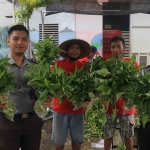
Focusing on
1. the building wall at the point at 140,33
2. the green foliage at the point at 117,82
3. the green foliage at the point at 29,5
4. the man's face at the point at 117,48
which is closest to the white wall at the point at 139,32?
the building wall at the point at 140,33

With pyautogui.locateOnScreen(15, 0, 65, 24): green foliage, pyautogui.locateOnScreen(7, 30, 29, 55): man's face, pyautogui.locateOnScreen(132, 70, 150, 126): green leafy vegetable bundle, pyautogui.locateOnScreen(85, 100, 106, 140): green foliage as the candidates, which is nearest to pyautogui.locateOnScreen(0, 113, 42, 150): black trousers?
pyautogui.locateOnScreen(7, 30, 29, 55): man's face

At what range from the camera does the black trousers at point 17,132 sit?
2475mm

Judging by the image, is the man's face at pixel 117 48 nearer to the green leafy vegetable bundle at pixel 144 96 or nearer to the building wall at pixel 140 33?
the green leafy vegetable bundle at pixel 144 96

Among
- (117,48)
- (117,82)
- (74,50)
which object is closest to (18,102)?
(74,50)

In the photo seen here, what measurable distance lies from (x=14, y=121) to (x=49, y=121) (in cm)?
297

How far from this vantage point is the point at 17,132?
8.14ft

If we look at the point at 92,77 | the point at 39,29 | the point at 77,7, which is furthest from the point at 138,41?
the point at 92,77

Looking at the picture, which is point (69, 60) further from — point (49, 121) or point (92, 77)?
point (49, 121)

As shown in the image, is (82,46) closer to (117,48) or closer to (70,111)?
(117,48)

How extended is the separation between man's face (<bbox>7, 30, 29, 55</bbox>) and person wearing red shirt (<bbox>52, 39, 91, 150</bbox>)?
1.70ft

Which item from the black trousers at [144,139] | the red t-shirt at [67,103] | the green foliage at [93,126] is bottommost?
the green foliage at [93,126]

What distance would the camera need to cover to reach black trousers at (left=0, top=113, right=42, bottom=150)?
247 cm

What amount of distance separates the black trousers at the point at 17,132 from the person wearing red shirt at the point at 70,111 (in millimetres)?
428

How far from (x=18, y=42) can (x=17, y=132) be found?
90 centimetres
